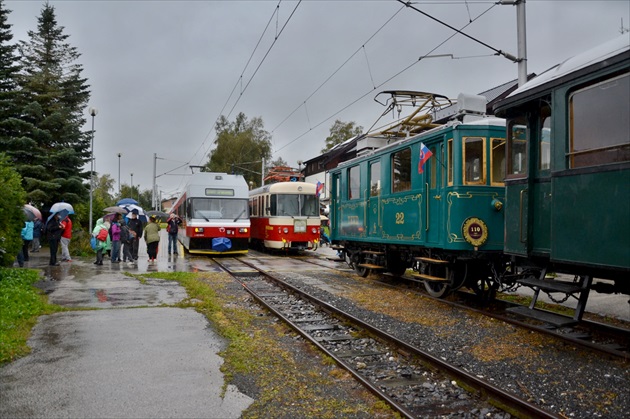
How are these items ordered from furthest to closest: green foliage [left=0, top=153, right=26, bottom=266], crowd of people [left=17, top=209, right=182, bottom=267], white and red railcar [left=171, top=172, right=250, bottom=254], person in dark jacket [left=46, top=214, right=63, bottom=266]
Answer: white and red railcar [left=171, top=172, right=250, bottom=254] → crowd of people [left=17, top=209, right=182, bottom=267] → person in dark jacket [left=46, top=214, right=63, bottom=266] → green foliage [left=0, top=153, right=26, bottom=266]

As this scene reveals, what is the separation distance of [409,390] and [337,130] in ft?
183

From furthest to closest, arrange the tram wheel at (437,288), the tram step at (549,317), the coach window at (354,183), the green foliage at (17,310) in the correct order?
the coach window at (354,183) < the tram wheel at (437,288) < the green foliage at (17,310) < the tram step at (549,317)

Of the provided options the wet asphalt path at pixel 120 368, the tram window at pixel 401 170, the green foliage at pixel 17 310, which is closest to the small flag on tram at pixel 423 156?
the tram window at pixel 401 170

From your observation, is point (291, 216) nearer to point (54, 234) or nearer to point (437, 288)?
point (54, 234)

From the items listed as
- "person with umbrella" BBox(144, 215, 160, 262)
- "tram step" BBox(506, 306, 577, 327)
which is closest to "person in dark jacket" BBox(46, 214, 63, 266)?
"person with umbrella" BBox(144, 215, 160, 262)

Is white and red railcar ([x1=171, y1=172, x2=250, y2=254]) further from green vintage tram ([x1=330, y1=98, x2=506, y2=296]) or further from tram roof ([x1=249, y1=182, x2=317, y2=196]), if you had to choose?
green vintage tram ([x1=330, y1=98, x2=506, y2=296])

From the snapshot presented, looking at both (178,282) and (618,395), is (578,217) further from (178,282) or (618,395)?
(178,282)

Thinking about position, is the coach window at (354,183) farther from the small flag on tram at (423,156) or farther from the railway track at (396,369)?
the railway track at (396,369)

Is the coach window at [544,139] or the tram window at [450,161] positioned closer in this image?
the coach window at [544,139]

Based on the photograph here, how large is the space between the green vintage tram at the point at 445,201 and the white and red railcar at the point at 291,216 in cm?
944

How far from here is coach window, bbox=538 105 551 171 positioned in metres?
6.58

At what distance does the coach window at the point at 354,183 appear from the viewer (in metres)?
13.3

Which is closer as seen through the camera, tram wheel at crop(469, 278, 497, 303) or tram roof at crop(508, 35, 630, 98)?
tram roof at crop(508, 35, 630, 98)

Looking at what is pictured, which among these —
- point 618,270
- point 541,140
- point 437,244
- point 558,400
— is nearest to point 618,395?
point 558,400
